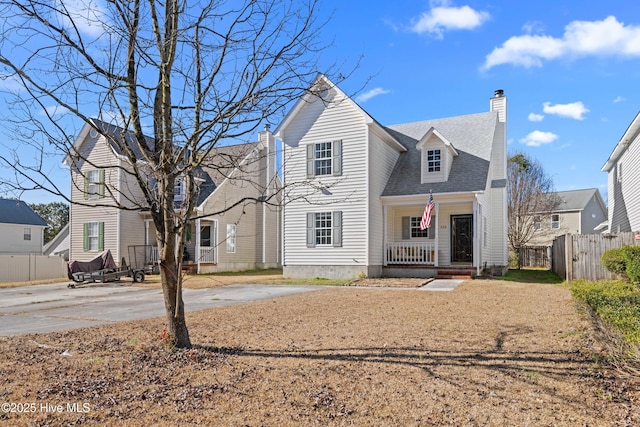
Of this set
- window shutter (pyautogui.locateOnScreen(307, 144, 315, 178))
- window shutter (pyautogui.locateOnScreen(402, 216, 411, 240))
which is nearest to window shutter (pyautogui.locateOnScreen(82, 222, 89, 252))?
window shutter (pyautogui.locateOnScreen(307, 144, 315, 178))

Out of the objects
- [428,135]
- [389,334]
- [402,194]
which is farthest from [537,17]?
[389,334]

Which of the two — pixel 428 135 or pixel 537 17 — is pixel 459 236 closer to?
pixel 428 135

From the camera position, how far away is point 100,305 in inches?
460

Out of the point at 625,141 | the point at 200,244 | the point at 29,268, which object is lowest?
the point at 29,268

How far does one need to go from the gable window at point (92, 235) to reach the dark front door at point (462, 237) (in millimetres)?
17907

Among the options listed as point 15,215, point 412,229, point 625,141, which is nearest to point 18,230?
point 15,215

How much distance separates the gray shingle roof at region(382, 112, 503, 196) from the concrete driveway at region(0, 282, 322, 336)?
6.62 meters

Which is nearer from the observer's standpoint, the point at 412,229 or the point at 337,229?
the point at 337,229

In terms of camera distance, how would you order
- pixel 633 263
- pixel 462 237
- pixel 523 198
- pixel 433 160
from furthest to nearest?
pixel 523 198, pixel 462 237, pixel 433 160, pixel 633 263

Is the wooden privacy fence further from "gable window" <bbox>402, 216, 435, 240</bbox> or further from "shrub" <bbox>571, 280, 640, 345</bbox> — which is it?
"shrub" <bbox>571, 280, 640, 345</bbox>

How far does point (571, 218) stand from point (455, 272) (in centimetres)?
2761

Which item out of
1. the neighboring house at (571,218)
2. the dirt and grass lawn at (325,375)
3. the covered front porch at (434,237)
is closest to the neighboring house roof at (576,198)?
the neighboring house at (571,218)

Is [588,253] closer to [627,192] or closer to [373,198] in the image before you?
[627,192]

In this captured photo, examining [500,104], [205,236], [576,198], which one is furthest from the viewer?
[576,198]
